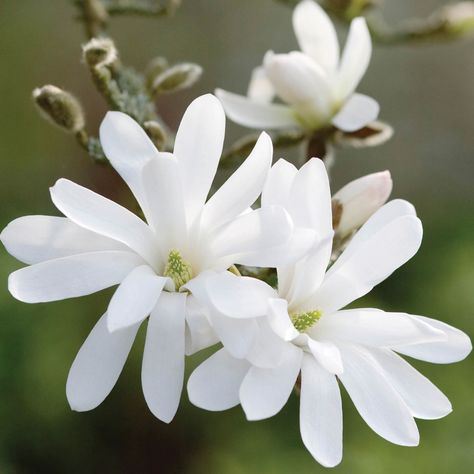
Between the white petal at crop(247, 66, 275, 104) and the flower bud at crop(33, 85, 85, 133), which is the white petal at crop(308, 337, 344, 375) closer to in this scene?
the flower bud at crop(33, 85, 85, 133)

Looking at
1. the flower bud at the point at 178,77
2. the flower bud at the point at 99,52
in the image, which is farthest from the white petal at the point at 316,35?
the flower bud at the point at 99,52

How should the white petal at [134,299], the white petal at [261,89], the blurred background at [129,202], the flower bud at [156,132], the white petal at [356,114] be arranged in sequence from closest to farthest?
1. the white petal at [134,299]
2. the flower bud at [156,132]
3. the white petal at [356,114]
4. the white petal at [261,89]
5. the blurred background at [129,202]

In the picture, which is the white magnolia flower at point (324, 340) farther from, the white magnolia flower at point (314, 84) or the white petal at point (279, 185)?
the white magnolia flower at point (314, 84)

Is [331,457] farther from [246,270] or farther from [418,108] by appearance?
[418,108]

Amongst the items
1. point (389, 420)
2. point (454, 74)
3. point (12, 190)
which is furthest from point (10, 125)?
point (389, 420)

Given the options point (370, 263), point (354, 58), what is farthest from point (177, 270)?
point (354, 58)

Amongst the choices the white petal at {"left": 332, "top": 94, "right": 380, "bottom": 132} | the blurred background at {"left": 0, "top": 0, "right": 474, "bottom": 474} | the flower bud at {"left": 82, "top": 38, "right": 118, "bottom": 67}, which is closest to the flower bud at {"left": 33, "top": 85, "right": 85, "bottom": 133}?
the flower bud at {"left": 82, "top": 38, "right": 118, "bottom": 67}

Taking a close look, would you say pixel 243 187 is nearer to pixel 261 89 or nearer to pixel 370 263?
pixel 370 263

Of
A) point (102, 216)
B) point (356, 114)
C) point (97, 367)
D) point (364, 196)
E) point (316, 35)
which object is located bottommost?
point (97, 367)
